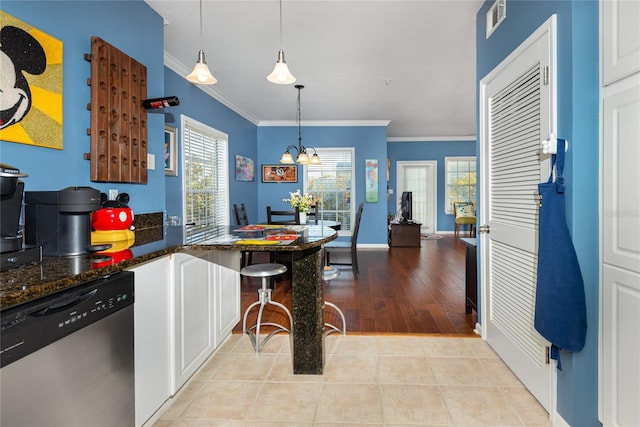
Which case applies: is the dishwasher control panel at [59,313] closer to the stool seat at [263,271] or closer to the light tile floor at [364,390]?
the light tile floor at [364,390]

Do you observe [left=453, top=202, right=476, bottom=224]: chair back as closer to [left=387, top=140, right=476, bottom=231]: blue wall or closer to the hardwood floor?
[left=387, top=140, right=476, bottom=231]: blue wall

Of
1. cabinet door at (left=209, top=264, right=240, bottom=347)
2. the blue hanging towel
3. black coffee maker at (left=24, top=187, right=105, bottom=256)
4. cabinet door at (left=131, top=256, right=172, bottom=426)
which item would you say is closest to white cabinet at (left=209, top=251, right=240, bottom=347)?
cabinet door at (left=209, top=264, right=240, bottom=347)

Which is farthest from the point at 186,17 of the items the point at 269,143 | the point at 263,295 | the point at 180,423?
the point at 269,143

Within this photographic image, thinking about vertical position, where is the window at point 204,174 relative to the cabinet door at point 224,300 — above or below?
above

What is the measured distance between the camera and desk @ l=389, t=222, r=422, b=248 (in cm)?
755

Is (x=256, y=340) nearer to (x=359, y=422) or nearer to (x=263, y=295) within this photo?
(x=263, y=295)

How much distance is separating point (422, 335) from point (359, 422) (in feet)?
→ 3.95

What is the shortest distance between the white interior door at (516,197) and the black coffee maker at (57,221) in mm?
2190

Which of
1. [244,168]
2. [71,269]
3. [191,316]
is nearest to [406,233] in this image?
[244,168]

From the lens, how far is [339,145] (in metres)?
7.33

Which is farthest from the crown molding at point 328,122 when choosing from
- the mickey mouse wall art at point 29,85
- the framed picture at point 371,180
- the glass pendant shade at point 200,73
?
the mickey mouse wall art at point 29,85

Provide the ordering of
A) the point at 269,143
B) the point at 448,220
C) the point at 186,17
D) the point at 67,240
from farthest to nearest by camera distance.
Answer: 1. the point at 448,220
2. the point at 269,143
3. the point at 186,17
4. the point at 67,240

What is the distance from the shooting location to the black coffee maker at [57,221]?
155 centimetres

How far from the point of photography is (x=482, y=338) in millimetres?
2703
